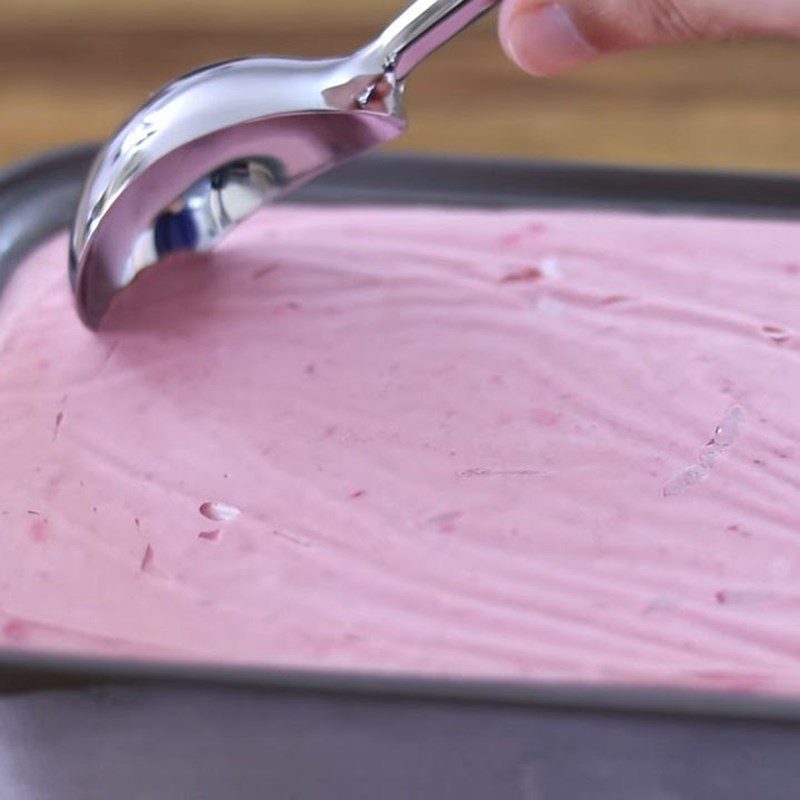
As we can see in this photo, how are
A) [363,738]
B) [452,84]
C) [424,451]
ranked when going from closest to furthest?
[363,738] < [424,451] < [452,84]

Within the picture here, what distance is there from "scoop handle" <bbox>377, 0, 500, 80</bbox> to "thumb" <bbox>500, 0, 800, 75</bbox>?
0.02m

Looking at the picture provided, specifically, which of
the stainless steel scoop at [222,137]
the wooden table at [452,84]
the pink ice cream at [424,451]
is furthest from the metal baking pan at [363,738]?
the wooden table at [452,84]

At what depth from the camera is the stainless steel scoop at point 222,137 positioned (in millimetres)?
671

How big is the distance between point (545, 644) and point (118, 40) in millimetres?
866

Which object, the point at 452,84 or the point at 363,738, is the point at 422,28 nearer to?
the point at 363,738

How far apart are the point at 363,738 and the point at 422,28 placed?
0.33 m

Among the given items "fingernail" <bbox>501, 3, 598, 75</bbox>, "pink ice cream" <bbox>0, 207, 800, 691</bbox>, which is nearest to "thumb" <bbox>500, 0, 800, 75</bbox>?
"fingernail" <bbox>501, 3, 598, 75</bbox>

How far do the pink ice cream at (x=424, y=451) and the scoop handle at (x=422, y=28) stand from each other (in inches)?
4.8

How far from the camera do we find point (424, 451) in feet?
2.08

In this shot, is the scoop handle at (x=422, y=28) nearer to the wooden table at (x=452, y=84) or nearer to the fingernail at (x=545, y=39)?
the fingernail at (x=545, y=39)

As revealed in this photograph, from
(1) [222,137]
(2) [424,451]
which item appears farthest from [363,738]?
(1) [222,137]

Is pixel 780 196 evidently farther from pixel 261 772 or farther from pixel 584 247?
pixel 261 772

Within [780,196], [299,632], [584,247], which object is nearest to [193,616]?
[299,632]

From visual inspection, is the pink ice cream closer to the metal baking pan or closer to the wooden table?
the metal baking pan
